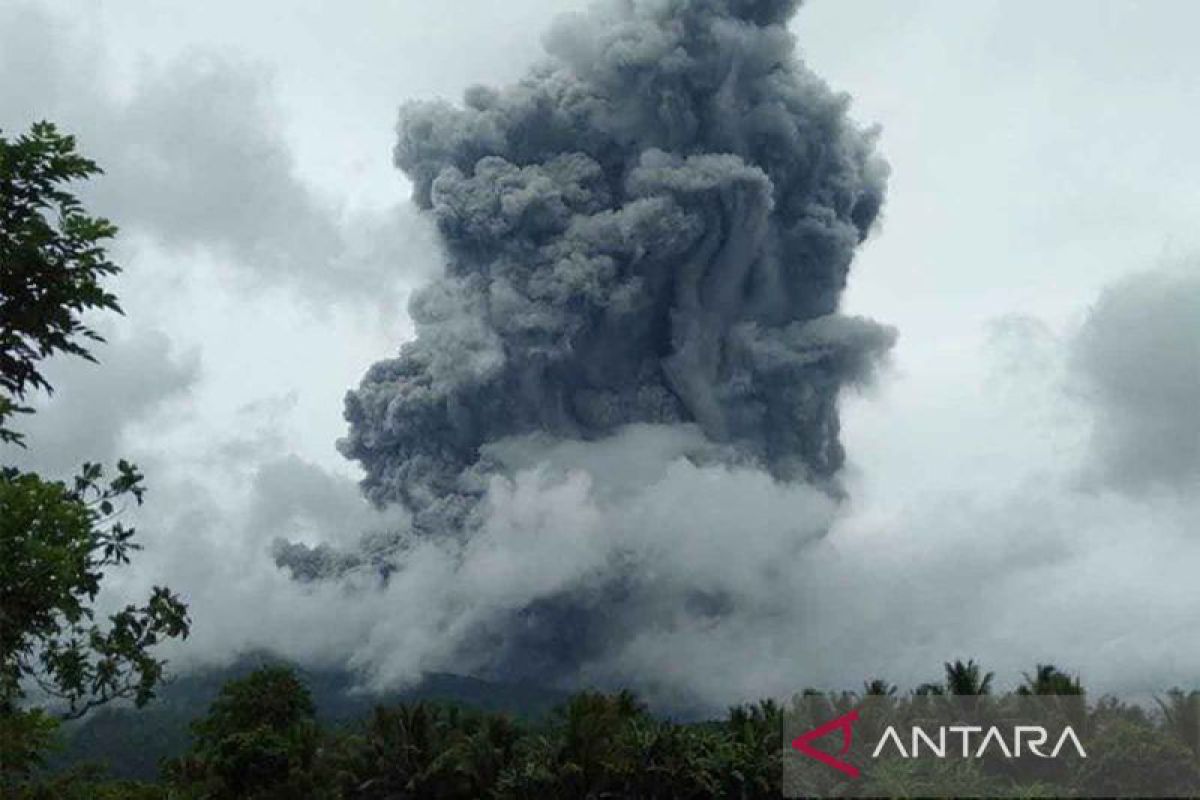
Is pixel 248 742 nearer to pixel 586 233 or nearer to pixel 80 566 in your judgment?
pixel 80 566

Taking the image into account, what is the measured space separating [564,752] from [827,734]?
795 cm

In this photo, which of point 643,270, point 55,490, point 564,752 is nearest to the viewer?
point 55,490

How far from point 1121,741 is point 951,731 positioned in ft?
13.0

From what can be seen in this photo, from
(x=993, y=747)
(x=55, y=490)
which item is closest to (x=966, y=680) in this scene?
(x=993, y=747)

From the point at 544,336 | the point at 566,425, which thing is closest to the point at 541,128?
the point at 544,336

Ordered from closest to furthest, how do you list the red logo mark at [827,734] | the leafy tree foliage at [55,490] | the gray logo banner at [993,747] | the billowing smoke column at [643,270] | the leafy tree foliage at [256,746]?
the leafy tree foliage at [55,490] → the gray logo banner at [993,747] → the red logo mark at [827,734] → the leafy tree foliage at [256,746] → the billowing smoke column at [643,270]

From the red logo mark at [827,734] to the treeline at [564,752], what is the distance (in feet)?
2.28

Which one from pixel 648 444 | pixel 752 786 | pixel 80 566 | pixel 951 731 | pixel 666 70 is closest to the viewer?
pixel 80 566

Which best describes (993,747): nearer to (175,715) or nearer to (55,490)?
(55,490)

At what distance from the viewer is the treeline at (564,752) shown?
28547mm

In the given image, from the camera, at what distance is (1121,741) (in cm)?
2833

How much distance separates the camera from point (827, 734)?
31750 millimetres

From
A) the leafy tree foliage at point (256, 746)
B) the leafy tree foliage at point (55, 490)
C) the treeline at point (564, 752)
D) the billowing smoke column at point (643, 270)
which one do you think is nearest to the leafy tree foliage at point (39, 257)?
the leafy tree foliage at point (55, 490)

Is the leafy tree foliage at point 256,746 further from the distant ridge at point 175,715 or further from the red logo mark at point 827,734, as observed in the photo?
the distant ridge at point 175,715
